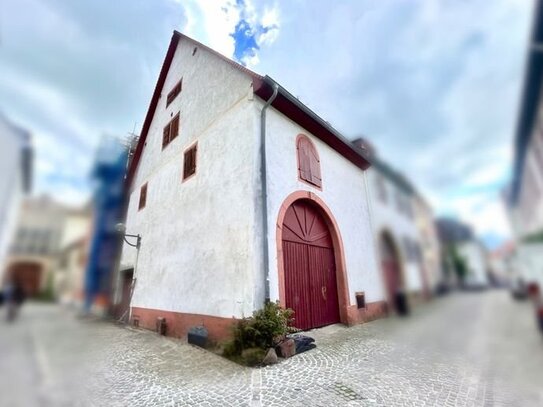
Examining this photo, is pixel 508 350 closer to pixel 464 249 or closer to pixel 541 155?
pixel 464 249

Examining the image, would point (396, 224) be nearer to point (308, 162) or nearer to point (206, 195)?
point (308, 162)

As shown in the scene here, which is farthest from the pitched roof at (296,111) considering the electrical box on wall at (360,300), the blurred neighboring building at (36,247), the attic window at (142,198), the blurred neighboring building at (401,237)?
the blurred neighboring building at (36,247)

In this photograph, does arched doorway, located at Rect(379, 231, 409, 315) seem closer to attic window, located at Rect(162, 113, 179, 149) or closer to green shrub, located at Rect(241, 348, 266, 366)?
green shrub, located at Rect(241, 348, 266, 366)

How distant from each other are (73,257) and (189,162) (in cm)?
522

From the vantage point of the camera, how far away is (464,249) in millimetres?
2303

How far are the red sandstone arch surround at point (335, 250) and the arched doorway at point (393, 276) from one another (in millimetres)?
2169

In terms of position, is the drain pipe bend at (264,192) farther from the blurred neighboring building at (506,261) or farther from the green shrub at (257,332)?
the blurred neighboring building at (506,261)

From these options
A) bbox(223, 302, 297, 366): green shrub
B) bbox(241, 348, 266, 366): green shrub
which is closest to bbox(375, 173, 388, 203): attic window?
bbox(223, 302, 297, 366): green shrub

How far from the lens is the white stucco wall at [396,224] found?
8.13 feet

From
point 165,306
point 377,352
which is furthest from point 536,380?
point 165,306

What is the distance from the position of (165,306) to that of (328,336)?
9.31 ft

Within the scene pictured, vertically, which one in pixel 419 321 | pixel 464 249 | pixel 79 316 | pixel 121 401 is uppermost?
pixel 464 249

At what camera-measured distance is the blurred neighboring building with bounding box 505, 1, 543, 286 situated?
1.58 m

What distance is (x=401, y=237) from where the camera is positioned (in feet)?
8.76
